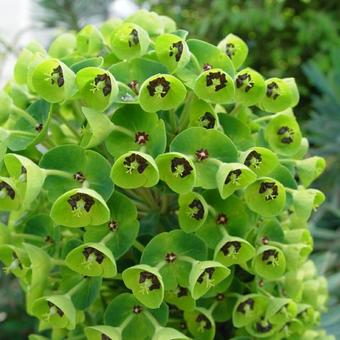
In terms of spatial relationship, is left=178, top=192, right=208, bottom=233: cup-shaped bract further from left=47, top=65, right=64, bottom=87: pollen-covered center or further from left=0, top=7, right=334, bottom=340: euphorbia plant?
left=47, top=65, right=64, bottom=87: pollen-covered center

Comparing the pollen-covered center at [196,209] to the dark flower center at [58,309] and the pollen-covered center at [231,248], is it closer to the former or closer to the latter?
the pollen-covered center at [231,248]

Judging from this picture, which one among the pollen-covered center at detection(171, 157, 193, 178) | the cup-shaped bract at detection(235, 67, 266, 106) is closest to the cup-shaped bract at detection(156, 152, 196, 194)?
the pollen-covered center at detection(171, 157, 193, 178)

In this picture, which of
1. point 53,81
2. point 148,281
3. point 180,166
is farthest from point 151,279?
point 53,81

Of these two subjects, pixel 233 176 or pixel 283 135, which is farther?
pixel 283 135

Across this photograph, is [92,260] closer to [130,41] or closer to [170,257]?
[170,257]

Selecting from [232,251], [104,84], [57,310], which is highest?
[104,84]

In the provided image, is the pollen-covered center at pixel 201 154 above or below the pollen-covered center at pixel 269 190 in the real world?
above

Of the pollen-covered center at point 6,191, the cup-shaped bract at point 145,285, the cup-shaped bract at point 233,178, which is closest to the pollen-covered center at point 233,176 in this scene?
the cup-shaped bract at point 233,178
